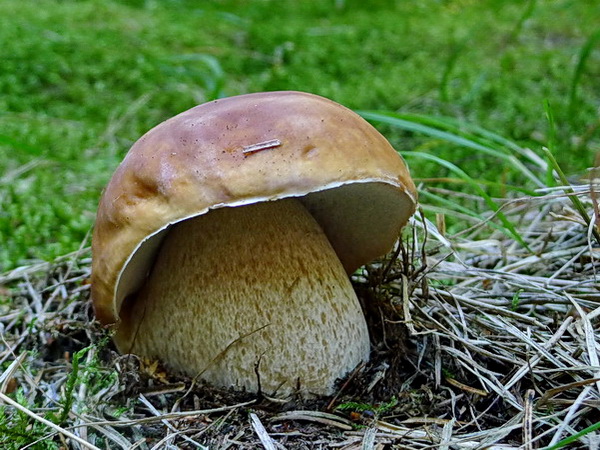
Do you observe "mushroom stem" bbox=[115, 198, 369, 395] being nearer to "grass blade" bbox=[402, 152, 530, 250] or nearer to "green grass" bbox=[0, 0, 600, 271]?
"grass blade" bbox=[402, 152, 530, 250]

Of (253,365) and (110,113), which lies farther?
(110,113)

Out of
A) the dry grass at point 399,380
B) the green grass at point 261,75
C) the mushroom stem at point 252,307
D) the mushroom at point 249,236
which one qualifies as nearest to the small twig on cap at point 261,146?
the mushroom at point 249,236

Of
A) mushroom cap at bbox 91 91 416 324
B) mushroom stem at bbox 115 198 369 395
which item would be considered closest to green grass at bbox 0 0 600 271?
mushroom stem at bbox 115 198 369 395

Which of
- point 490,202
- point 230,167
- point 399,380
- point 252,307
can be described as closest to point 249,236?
point 252,307

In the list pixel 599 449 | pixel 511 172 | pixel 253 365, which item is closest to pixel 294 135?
pixel 253 365

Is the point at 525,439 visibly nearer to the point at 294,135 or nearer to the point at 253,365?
the point at 253,365

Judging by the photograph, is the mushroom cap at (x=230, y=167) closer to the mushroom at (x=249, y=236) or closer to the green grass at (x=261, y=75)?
the mushroom at (x=249, y=236)

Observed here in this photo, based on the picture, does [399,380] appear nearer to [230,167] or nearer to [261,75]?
[230,167]

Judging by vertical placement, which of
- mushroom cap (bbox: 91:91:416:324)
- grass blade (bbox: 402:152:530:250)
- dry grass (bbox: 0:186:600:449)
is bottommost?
dry grass (bbox: 0:186:600:449)
